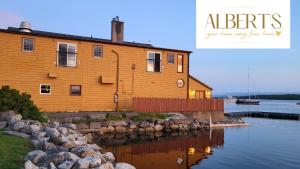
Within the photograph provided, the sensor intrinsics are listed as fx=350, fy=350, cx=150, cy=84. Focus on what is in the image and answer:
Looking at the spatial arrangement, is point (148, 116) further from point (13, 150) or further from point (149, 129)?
point (13, 150)

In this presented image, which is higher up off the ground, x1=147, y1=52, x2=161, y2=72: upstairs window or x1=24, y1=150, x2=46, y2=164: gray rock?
x1=147, y1=52, x2=161, y2=72: upstairs window

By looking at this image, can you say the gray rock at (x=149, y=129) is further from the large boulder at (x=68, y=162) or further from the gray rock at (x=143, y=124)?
the large boulder at (x=68, y=162)

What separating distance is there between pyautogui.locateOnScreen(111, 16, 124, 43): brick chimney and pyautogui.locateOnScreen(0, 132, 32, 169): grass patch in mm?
18312

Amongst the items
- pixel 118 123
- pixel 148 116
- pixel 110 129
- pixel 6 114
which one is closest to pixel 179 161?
pixel 6 114

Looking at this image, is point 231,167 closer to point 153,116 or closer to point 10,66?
point 153,116

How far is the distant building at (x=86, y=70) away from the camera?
24438 mm

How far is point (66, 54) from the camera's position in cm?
2625

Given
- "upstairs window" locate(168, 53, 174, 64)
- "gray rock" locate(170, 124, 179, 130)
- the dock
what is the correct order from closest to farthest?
"gray rock" locate(170, 124, 179, 130), "upstairs window" locate(168, 53, 174, 64), the dock

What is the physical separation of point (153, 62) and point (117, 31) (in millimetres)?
4071

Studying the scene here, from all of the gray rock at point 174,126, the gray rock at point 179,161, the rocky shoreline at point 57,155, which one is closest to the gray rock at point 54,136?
the rocky shoreline at point 57,155

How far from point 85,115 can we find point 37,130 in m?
10.2

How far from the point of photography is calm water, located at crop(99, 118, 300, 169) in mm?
15133

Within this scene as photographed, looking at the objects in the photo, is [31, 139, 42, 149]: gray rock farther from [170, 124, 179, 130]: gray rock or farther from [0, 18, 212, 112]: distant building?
[170, 124, 179, 130]: gray rock

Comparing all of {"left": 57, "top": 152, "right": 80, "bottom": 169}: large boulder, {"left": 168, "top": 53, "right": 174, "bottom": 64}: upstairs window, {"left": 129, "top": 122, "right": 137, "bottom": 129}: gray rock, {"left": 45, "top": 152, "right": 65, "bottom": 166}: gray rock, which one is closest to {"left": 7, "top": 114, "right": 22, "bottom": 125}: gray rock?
{"left": 45, "top": 152, "right": 65, "bottom": 166}: gray rock
